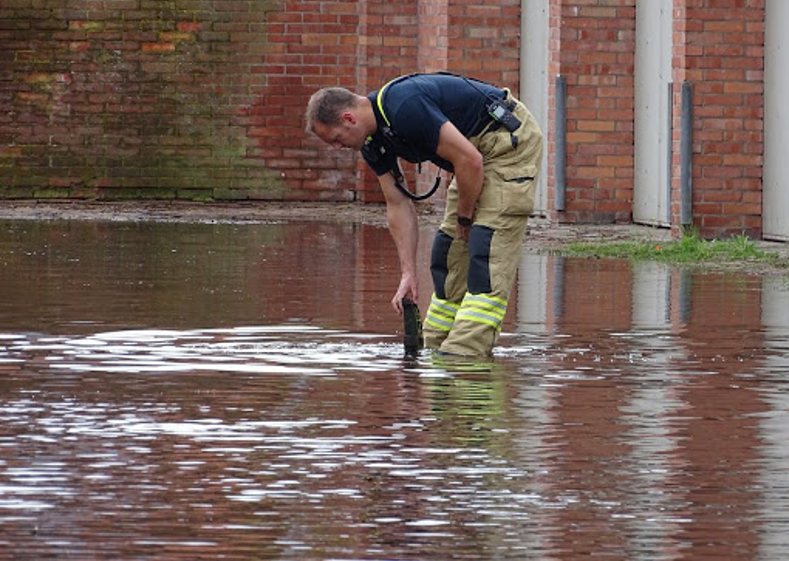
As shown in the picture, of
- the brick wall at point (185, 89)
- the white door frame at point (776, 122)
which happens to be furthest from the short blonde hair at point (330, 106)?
the brick wall at point (185, 89)

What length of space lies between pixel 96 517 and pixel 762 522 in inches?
70.4

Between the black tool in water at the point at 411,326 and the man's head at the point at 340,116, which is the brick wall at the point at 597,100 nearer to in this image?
the black tool in water at the point at 411,326

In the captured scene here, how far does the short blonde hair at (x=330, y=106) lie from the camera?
392 inches

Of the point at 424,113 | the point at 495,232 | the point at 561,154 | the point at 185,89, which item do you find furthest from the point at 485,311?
the point at 185,89

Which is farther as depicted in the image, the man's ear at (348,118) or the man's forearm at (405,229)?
the man's forearm at (405,229)

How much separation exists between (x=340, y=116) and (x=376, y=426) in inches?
82.3

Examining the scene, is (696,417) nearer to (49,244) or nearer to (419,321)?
(419,321)

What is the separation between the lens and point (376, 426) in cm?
823

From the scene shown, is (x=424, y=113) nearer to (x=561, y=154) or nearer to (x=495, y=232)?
(x=495, y=232)

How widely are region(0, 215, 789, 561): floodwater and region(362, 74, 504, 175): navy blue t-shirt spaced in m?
0.89

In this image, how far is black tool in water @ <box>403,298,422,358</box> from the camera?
10.6 metres

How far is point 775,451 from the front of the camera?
7.67m

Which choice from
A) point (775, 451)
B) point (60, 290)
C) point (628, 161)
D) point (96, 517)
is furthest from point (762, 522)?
point (628, 161)

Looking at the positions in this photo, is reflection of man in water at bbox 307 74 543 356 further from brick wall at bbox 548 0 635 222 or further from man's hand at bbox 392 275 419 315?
brick wall at bbox 548 0 635 222
